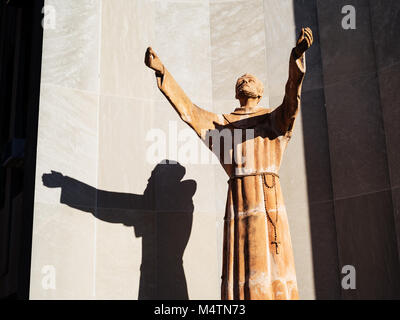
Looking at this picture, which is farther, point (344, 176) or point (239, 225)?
point (344, 176)

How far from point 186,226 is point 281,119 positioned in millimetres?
1673

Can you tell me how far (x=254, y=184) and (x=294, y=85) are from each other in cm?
81

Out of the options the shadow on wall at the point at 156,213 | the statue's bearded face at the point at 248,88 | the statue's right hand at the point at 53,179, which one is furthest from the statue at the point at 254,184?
the statue's right hand at the point at 53,179

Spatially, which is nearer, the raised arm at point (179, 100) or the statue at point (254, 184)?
the statue at point (254, 184)

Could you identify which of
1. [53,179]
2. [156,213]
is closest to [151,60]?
[53,179]

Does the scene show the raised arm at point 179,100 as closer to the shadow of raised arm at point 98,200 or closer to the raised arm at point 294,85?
the raised arm at point 294,85

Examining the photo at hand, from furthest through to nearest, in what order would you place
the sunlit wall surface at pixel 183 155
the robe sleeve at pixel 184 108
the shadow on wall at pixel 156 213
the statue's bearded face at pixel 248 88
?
the shadow on wall at pixel 156 213
the sunlit wall surface at pixel 183 155
the statue's bearded face at pixel 248 88
the robe sleeve at pixel 184 108

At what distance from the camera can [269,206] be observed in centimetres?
502

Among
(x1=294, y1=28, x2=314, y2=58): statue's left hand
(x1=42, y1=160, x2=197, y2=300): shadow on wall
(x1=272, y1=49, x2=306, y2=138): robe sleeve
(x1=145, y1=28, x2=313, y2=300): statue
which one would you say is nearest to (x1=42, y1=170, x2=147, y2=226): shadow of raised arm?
(x1=42, y1=160, x2=197, y2=300): shadow on wall

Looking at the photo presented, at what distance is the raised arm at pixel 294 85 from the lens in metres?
4.69

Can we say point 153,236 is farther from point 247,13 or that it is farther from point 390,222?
point 247,13

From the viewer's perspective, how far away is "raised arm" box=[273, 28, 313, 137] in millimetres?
4688

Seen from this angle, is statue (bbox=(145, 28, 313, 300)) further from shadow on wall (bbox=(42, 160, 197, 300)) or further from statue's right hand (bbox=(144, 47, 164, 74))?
shadow on wall (bbox=(42, 160, 197, 300))

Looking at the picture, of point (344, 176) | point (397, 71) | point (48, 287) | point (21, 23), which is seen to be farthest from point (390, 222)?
point (21, 23)
